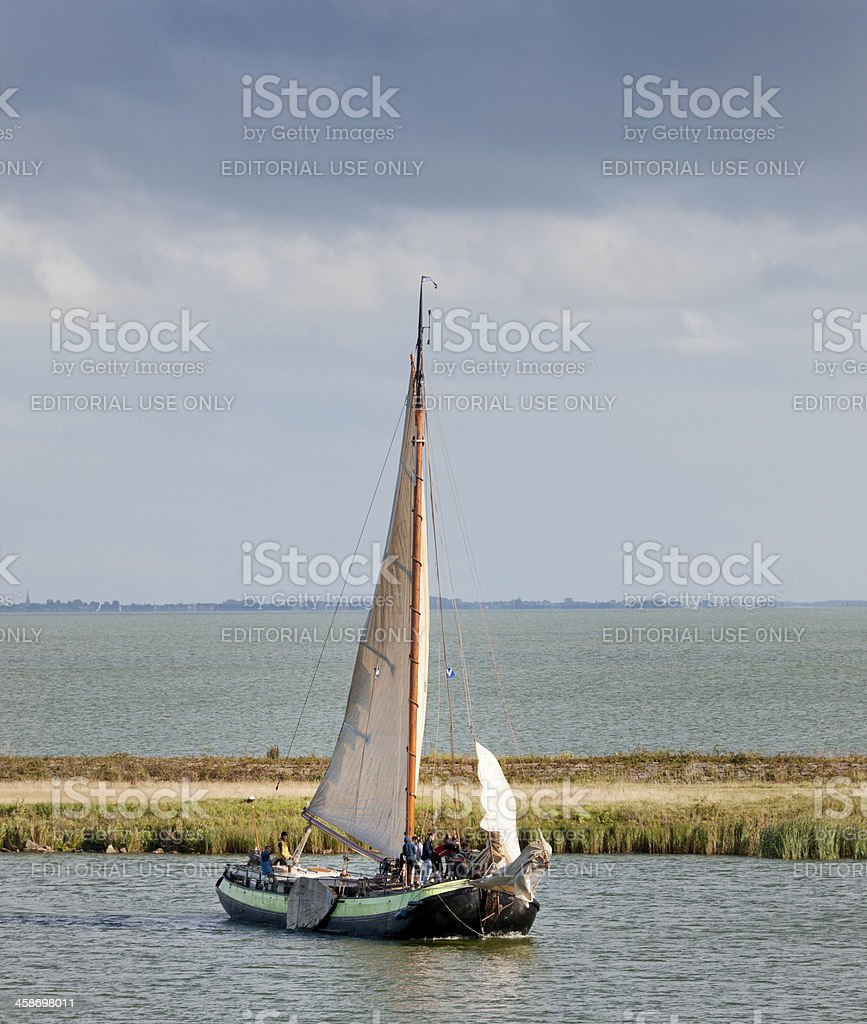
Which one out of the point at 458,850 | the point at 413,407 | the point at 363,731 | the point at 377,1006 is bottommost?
the point at 377,1006

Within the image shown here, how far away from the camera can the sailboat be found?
150 ft

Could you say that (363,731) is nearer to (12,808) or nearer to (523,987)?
(523,987)

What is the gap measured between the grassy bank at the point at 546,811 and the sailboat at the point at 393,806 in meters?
6.11

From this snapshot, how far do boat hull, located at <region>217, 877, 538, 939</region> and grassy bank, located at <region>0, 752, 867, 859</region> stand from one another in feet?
29.5

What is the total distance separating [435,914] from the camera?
149ft

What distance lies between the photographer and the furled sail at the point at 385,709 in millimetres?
48812

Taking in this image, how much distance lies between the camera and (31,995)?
4034 cm

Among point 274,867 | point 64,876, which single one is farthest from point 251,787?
point 274,867

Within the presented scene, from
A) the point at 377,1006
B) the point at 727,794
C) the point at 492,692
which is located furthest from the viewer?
the point at 492,692

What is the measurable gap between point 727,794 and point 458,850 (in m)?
24.3

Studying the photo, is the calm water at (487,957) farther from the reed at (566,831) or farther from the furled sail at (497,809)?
the furled sail at (497,809)

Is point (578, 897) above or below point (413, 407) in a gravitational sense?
below

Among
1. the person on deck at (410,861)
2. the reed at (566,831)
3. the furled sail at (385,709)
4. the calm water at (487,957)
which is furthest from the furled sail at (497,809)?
the reed at (566,831)

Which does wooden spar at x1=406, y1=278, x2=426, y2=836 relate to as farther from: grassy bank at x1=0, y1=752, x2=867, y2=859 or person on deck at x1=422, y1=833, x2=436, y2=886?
grassy bank at x1=0, y1=752, x2=867, y2=859
